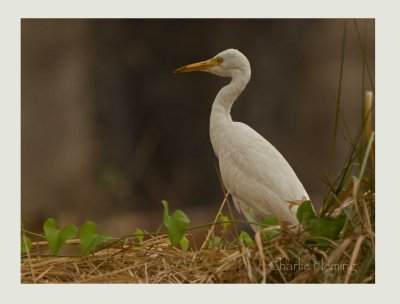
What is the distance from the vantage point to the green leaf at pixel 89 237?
2.92 metres

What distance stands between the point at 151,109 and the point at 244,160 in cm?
325

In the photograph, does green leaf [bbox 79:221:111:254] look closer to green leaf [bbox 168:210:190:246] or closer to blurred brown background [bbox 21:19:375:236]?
green leaf [bbox 168:210:190:246]

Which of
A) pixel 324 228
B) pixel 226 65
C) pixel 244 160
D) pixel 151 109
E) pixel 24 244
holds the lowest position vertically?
pixel 24 244

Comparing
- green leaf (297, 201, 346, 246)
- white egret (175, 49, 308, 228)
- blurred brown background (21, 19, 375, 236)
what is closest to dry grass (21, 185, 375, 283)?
green leaf (297, 201, 346, 246)

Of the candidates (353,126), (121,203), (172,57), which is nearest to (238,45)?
(172,57)

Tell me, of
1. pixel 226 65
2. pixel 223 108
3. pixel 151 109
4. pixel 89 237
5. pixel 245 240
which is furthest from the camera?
pixel 151 109

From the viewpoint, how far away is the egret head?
3672 millimetres

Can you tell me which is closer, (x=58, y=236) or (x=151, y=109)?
(x=58, y=236)

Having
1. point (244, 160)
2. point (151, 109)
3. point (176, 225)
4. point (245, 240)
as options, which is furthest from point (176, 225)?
point (151, 109)

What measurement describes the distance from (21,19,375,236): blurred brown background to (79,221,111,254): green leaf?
10.8 feet

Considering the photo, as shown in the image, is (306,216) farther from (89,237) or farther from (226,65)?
(226,65)

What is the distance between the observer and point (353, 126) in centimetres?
664

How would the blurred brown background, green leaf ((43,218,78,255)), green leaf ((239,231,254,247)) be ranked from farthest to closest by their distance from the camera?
the blurred brown background < green leaf ((43,218,78,255)) < green leaf ((239,231,254,247))

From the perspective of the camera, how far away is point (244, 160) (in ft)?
12.5
